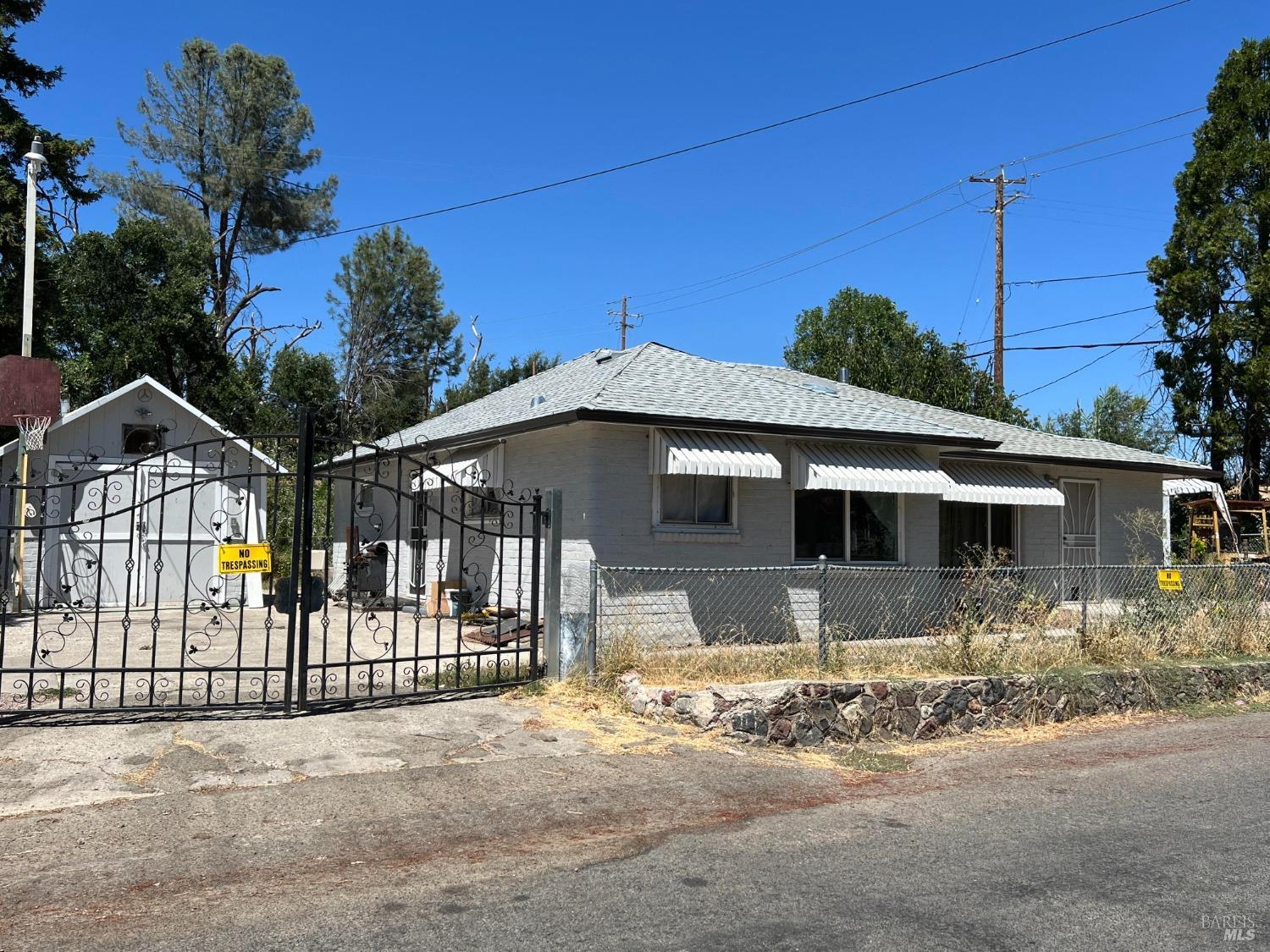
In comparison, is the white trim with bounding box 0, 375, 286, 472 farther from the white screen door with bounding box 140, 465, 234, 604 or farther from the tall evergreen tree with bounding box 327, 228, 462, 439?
the tall evergreen tree with bounding box 327, 228, 462, 439

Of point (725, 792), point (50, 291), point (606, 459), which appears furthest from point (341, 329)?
point (725, 792)

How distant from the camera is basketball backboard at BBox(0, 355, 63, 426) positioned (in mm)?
13445

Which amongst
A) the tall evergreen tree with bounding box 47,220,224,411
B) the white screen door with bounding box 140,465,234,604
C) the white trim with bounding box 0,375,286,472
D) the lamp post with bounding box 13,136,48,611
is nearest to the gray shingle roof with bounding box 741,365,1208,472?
the white trim with bounding box 0,375,286,472

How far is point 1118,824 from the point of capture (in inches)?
225

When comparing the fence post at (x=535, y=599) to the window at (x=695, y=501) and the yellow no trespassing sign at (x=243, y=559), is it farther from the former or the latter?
the window at (x=695, y=501)

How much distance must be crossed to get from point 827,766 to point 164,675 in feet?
20.8

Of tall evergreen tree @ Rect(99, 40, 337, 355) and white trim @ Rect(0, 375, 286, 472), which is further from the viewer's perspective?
tall evergreen tree @ Rect(99, 40, 337, 355)

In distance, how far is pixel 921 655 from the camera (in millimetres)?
9289

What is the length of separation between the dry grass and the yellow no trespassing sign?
3.14 m

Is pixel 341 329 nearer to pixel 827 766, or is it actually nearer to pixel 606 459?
pixel 606 459

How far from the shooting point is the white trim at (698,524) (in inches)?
459

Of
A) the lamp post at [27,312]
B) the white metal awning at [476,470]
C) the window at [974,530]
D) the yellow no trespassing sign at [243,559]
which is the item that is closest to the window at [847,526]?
the window at [974,530]

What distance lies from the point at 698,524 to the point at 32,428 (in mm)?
9706

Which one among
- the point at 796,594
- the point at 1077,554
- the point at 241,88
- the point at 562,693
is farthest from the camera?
the point at 241,88
